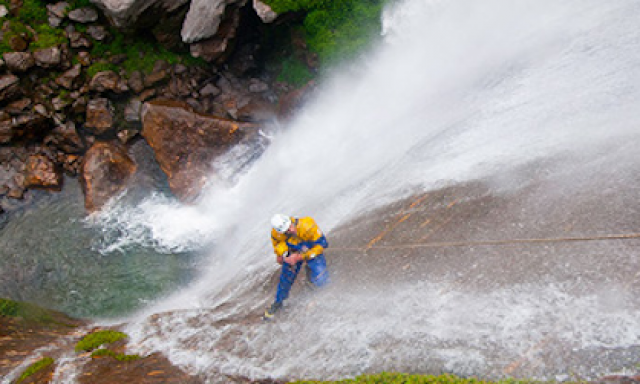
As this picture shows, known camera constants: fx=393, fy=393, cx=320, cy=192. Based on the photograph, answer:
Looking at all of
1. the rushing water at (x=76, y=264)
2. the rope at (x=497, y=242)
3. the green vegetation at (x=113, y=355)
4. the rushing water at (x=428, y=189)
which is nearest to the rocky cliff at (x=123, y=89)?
the rushing water at (x=76, y=264)

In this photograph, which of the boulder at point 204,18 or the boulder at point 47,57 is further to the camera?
the boulder at point 47,57

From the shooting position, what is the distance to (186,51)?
17.9 m

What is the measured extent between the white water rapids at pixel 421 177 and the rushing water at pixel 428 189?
→ 0.14 feet

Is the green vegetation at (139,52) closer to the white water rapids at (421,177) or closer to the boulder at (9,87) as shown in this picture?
the boulder at (9,87)

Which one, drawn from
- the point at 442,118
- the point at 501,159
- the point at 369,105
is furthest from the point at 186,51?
the point at 501,159

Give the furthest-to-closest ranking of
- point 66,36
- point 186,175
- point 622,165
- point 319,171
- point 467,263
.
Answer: point 66,36 < point 186,175 < point 319,171 < point 622,165 < point 467,263

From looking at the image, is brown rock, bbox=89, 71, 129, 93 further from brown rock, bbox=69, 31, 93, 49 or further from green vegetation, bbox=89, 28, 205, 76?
brown rock, bbox=69, 31, 93, 49

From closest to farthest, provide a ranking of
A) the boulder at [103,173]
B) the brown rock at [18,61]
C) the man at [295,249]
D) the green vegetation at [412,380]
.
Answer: the green vegetation at [412,380] < the man at [295,249] < the boulder at [103,173] < the brown rock at [18,61]

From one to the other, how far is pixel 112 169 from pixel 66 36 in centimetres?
651

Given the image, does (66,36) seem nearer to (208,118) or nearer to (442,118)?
(208,118)

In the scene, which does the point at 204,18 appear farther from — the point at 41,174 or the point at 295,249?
the point at 295,249

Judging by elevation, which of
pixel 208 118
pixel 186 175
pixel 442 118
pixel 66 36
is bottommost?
pixel 442 118

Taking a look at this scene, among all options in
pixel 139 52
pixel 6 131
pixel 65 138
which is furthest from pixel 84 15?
pixel 6 131

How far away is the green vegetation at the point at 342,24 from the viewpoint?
15891mm
